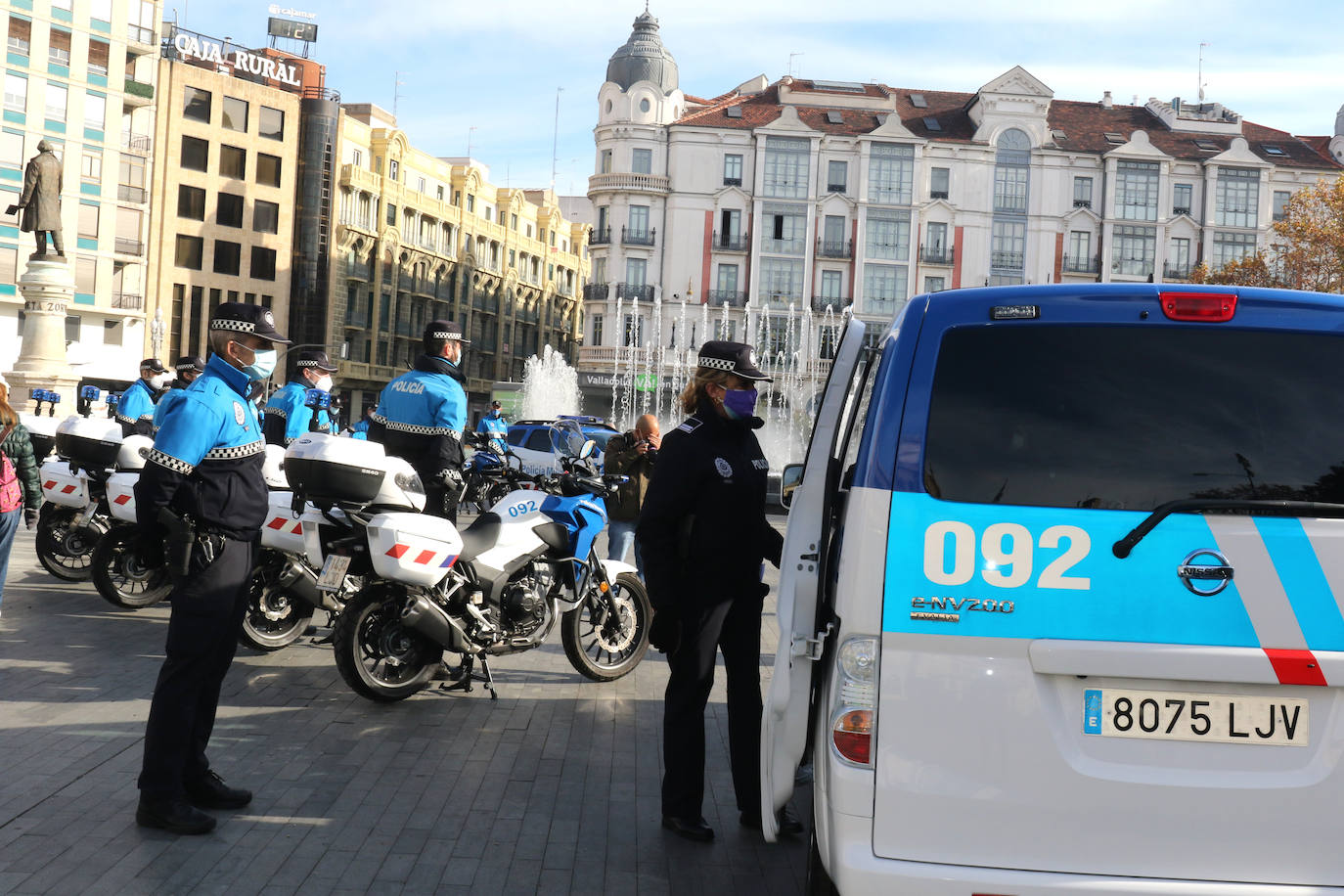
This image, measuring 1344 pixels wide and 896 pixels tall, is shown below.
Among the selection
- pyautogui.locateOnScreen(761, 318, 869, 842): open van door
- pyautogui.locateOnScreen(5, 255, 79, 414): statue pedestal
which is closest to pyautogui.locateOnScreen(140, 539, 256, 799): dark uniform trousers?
pyautogui.locateOnScreen(761, 318, 869, 842): open van door

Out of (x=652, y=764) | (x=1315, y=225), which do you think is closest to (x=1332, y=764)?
(x=652, y=764)

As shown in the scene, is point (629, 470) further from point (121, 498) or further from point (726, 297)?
point (726, 297)

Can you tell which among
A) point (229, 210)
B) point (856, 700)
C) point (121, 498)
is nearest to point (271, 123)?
point (229, 210)

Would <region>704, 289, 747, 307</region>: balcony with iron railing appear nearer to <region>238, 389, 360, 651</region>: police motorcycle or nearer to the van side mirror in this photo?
<region>238, 389, 360, 651</region>: police motorcycle

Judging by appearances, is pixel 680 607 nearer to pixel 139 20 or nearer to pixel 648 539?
pixel 648 539

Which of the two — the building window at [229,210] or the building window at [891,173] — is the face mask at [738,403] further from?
the building window at [229,210]

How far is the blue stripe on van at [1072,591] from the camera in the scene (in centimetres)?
314

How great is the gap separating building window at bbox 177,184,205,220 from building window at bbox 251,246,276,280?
11.0 feet

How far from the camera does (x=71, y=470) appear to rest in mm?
11297

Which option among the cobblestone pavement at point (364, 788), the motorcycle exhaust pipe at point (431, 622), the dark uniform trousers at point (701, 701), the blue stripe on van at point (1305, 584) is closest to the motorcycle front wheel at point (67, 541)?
the cobblestone pavement at point (364, 788)

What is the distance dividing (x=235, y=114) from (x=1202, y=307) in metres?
69.0

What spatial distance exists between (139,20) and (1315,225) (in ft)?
161

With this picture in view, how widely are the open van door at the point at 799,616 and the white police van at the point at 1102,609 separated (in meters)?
0.40

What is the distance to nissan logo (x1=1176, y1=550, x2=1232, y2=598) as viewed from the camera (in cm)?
314
